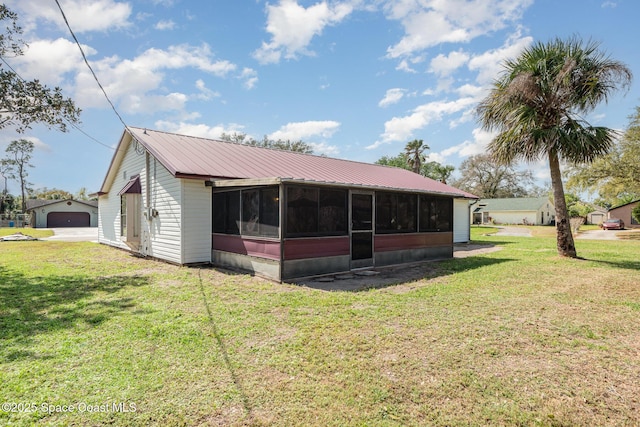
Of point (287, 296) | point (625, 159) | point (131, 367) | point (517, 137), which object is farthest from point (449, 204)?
point (625, 159)

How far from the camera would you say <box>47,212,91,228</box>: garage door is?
40219 millimetres

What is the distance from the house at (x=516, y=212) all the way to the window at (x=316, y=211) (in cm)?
4125

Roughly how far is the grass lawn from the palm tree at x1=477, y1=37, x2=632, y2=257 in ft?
18.4

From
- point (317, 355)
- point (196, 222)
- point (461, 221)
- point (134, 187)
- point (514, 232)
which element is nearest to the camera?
point (317, 355)

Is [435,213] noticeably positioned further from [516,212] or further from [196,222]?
[516,212]

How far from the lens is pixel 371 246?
10203 millimetres

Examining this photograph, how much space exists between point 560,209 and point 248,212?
36.1 ft

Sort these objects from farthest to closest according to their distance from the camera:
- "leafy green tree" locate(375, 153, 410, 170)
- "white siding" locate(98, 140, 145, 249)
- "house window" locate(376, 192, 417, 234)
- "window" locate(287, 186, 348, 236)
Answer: "leafy green tree" locate(375, 153, 410, 170) → "white siding" locate(98, 140, 145, 249) → "house window" locate(376, 192, 417, 234) → "window" locate(287, 186, 348, 236)

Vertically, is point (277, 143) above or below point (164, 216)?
above

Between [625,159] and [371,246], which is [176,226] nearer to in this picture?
[371,246]

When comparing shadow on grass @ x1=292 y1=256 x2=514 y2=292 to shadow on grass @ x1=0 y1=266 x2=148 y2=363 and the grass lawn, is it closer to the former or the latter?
the grass lawn

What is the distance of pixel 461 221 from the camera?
779 inches

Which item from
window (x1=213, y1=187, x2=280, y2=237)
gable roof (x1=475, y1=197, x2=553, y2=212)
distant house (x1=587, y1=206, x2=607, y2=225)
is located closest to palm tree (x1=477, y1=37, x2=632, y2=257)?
window (x1=213, y1=187, x2=280, y2=237)

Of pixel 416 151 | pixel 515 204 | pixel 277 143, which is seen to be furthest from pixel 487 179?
pixel 277 143
